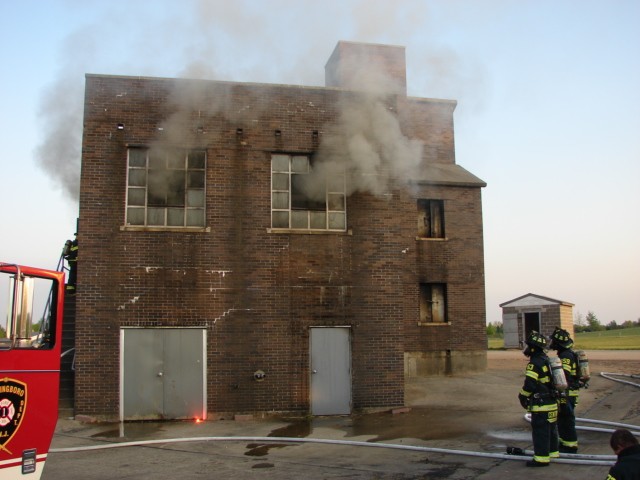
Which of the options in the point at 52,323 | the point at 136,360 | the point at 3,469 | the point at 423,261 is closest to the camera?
the point at 3,469

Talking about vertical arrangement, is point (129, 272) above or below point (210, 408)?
above

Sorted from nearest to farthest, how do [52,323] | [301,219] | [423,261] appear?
[52,323], [301,219], [423,261]

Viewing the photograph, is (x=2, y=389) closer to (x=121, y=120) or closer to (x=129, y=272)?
(x=129, y=272)

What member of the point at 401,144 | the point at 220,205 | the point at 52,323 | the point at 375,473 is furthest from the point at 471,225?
the point at 52,323

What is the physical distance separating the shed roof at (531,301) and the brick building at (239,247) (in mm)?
15240

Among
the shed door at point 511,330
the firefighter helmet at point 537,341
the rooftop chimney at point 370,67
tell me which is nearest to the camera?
the firefighter helmet at point 537,341

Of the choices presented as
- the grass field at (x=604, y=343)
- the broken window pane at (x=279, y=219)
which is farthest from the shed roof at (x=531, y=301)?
the broken window pane at (x=279, y=219)

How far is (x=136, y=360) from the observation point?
11344 mm

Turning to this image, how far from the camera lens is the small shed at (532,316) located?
82.8ft

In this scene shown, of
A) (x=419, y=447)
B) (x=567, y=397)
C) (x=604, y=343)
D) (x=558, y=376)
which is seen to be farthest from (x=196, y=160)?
(x=604, y=343)

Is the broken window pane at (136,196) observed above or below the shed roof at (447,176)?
below

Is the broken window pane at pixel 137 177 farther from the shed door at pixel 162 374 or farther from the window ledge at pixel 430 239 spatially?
the window ledge at pixel 430 239

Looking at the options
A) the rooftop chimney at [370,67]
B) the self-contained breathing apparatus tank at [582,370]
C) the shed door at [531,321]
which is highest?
the rooftop chimney at [370,67]

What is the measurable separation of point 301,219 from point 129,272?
3.43 metres
